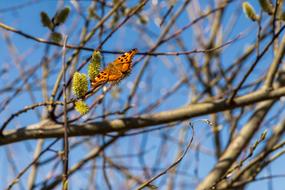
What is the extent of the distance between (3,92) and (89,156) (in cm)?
50

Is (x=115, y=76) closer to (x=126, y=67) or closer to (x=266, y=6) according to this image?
(x=126, y=67)

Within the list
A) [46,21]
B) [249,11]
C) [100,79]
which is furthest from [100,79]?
[249,11]

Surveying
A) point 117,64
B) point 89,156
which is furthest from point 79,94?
point 89,156

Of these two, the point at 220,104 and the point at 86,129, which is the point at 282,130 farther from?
the point at 86,129

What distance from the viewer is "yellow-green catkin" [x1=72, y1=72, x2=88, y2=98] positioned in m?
0.77

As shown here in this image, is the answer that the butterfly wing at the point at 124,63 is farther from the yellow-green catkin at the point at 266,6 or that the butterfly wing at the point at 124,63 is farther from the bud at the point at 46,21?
the yellow-green catkin at the point at 266,6

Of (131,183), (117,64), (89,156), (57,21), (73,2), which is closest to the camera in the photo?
(117,64)

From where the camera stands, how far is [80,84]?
2.56 feet

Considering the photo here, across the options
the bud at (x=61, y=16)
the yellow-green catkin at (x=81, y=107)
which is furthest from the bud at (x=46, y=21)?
the yellow-green catkin at (x=81, y=107)

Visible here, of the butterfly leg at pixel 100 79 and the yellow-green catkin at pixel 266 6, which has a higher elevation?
the yellow-green catkin at pixel 266 6

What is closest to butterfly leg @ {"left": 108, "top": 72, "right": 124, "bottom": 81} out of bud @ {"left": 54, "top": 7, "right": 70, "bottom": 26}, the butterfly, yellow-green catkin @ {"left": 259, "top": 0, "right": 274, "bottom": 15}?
the butterfly

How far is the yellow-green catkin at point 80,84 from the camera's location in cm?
77

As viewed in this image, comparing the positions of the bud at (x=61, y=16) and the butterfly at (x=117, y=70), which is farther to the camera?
the bud at (x=61, y=16)

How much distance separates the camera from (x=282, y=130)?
202 centimetres
